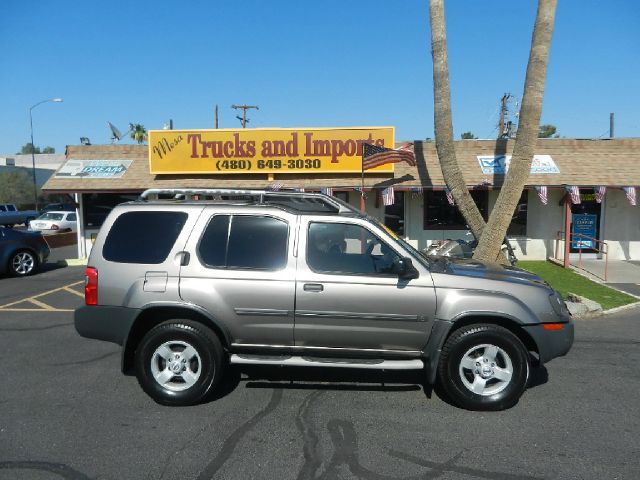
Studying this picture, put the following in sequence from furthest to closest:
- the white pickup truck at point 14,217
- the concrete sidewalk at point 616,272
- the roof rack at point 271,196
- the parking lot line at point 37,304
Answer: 1. the white pickup truck at point 14,217
2. the concrete sidewalk at point 616,272
3. the parking lot line at point 37,304
4. the roof rack at point 271,196

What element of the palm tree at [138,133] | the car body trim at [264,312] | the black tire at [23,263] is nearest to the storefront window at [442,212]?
the black tire at [23,263]

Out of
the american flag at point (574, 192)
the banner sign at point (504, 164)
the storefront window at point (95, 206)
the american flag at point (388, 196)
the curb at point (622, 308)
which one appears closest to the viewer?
the curb at point (622, 308)

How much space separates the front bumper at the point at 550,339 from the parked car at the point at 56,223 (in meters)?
23.9

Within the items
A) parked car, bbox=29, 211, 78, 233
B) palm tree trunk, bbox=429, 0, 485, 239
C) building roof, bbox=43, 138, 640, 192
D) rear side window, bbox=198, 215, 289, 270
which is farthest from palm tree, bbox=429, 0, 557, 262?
parked car, bbox=29, 211, 78, 233

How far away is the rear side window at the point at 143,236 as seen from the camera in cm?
461

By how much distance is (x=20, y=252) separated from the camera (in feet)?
40.6

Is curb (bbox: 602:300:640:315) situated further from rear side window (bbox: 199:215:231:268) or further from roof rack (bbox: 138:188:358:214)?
rear side window (bbox: 199:215:231:268)

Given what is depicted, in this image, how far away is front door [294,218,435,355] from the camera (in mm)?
4371

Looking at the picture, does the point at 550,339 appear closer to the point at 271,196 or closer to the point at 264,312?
the point at 264,312

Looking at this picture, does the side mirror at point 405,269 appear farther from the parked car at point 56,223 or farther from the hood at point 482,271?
the parked car at point 56,223

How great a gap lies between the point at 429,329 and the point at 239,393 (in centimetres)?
198

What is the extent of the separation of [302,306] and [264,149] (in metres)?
11.7

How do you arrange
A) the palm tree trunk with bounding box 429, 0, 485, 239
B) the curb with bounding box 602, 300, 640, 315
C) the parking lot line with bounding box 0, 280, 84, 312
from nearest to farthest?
the parking lot line with bounding box 0, 280, 84, 312 → the curb with bounding box 602, 300, 640, 315 → the palm tree trunk with bounding box 429, 0, 485, 239

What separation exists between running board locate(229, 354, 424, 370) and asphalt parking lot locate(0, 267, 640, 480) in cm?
40
